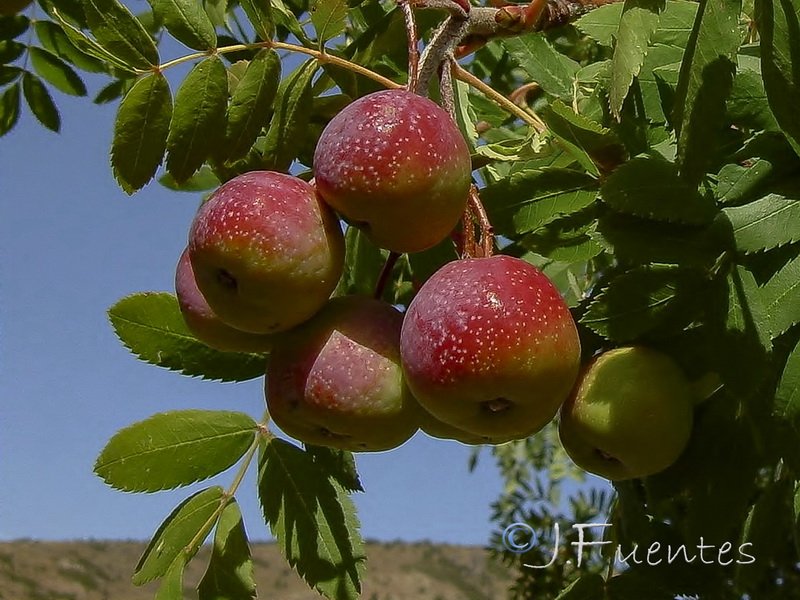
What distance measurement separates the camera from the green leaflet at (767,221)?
3.98 ft

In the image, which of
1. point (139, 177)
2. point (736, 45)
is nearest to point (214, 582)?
point (139, 177)

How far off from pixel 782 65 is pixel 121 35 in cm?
97

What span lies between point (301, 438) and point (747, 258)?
2.24ft

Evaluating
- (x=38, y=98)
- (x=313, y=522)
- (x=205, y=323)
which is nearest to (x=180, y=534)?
(x=313, y=522)

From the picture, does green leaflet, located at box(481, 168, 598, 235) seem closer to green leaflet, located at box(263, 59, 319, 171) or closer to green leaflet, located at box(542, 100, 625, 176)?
green leaflet, located at box(542, 100, 625, 176)

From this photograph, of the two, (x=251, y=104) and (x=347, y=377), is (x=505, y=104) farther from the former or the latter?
(x=347, y=377)

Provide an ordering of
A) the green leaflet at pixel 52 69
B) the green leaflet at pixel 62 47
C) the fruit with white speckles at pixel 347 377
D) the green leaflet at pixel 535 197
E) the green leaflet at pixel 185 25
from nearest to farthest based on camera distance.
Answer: the fruit with white speckles at pixel 347 377, the green leaflet at pixel 535 197, the green leaflet at pixel 185 25, the green leaflet at pixel 62 47, the green leaflet at pixel 52 69

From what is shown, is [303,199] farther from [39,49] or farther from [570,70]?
[39,49]

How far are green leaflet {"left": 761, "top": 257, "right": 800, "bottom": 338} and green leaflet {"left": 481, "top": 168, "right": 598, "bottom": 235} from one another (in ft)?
0.92

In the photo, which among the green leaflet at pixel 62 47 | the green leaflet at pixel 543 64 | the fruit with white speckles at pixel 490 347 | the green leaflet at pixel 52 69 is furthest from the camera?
the green leaflet at pixel 52 69

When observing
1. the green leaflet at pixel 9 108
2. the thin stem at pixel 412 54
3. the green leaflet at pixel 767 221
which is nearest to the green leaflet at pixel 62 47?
the green leaflet at pixel 9 108

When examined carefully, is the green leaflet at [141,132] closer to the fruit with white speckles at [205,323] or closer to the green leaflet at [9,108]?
the fruit with white speckles at [205,323]

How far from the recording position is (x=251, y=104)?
1.37 meters

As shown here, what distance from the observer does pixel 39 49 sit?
236cm
